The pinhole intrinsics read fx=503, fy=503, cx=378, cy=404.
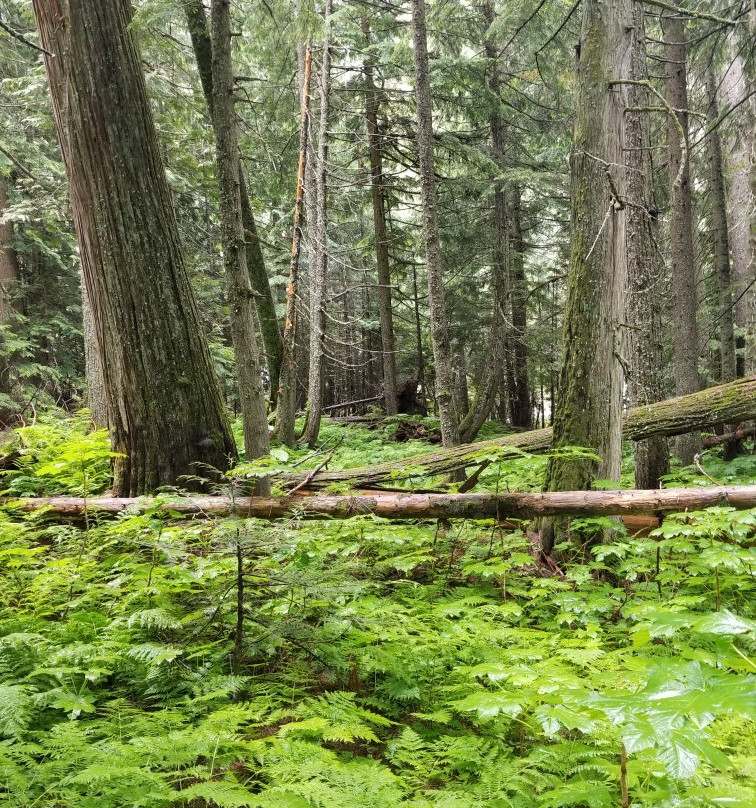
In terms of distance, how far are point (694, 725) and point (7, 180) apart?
17101 mm

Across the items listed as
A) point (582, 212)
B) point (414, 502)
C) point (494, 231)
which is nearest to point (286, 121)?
point (494, 231)

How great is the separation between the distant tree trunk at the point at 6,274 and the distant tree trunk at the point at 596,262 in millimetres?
12428

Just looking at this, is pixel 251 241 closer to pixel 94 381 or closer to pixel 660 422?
pixel 94 381

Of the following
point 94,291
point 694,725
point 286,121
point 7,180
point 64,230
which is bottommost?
point 694,725

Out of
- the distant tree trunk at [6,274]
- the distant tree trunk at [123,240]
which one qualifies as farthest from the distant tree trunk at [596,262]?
the distant tree trunk at [6,274]

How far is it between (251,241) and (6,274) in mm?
10606

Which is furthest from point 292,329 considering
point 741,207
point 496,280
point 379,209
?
point 741,207

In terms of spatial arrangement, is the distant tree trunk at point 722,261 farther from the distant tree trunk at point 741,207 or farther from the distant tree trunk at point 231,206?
the distant tree trunk at point 231,206

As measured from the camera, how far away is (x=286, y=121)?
13.2 m

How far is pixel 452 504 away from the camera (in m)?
4.18

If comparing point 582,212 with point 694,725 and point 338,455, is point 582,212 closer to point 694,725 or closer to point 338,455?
point 694,725

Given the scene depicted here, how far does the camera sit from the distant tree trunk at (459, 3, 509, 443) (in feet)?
36.3

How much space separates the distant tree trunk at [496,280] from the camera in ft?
36.3

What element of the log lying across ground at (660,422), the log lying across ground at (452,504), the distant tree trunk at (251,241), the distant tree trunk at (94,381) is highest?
the distant tree trunk at (251,241)
